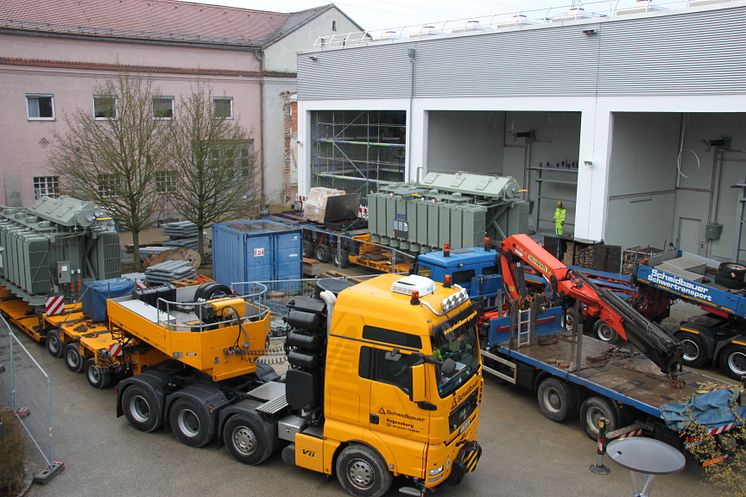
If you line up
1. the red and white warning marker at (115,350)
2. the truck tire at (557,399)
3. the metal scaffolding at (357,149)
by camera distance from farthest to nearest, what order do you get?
the metal scaffolding at (357,149) → the red and white warning marker at (115,350) → the truck tire at (557,399)

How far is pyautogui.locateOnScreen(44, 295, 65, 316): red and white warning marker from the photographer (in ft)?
50.4

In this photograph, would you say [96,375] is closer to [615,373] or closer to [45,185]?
[615,373]

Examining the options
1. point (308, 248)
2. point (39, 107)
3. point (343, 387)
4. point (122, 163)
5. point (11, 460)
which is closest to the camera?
point (343, 387)

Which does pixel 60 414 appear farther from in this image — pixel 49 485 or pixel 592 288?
pixel 592 288

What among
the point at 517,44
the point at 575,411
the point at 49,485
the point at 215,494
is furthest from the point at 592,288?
the point at 517,44

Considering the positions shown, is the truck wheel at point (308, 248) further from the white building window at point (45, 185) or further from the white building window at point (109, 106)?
the white building window at point (45, 185)

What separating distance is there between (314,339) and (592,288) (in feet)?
18.3

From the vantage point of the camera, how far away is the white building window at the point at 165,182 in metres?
23.4

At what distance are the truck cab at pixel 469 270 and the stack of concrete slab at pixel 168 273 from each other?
6.69 meters

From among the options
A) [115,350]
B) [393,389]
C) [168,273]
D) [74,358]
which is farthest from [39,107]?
[393,389]

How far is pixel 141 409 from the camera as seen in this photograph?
11547 millimetres

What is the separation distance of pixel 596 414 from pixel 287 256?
10.7m

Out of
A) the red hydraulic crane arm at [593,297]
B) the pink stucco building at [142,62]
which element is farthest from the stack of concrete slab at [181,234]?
the red hydraulic crane arm at [593,297]

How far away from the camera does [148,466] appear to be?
1041 cm
